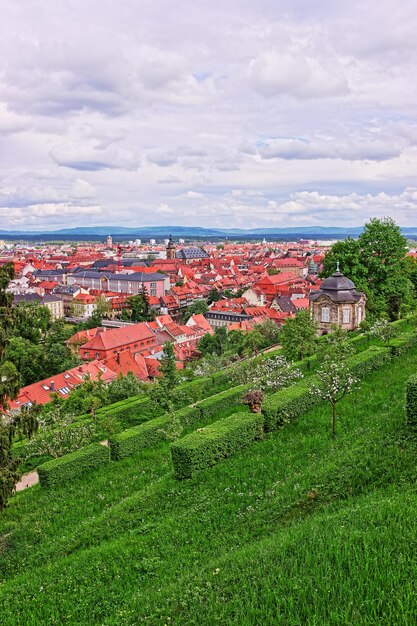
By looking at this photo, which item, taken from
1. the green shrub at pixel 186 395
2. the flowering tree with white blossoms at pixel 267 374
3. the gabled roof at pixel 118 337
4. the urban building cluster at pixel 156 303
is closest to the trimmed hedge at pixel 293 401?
Answer: the flowering tree with white blossoms at pixel 267 374

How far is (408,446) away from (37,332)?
55.6m

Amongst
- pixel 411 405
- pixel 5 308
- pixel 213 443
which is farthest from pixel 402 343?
pixel 5 308

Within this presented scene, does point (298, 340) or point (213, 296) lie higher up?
point (298, 340)

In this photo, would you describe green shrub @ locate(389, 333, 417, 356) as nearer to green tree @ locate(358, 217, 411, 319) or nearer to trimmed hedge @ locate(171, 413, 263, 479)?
trimmed hedge @ locate(171, 413, 263, 479)

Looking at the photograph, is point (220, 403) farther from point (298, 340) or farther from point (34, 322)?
point (34, 322)

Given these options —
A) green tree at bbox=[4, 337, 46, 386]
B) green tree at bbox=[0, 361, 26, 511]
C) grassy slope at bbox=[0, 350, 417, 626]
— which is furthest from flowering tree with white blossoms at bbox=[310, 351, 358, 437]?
green tree at bbox=[4, 337, 46, 386]

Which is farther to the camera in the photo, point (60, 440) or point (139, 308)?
point (139, 308)

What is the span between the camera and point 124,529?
38.0 ft

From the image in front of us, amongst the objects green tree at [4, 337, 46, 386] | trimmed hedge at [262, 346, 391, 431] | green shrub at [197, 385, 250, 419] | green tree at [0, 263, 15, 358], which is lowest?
green tree at [4, 337, 46, 386]

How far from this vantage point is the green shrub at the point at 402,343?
22953 mm

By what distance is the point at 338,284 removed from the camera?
34.8 m

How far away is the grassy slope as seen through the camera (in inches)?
Answer: 257

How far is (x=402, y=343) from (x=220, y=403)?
8715 mm

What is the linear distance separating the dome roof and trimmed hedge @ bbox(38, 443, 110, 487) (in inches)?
841
